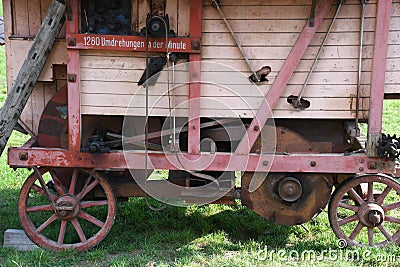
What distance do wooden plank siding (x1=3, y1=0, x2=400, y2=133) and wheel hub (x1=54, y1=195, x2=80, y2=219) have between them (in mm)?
1015

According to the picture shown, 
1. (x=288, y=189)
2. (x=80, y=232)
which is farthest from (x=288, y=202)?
(x=80, y=232)

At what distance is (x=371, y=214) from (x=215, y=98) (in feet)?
6.95

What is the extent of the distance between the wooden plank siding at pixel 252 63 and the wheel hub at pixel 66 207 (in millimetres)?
1015

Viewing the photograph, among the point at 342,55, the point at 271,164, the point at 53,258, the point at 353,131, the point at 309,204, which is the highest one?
the point at 342,55

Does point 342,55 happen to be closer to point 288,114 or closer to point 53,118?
point 288,114

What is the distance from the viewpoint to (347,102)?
18.8ft

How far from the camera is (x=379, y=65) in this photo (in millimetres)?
5559

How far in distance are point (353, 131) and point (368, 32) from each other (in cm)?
103

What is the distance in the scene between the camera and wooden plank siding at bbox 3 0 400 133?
5.61m

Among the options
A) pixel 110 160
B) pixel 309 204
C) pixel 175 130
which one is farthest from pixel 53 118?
pixel 309 204

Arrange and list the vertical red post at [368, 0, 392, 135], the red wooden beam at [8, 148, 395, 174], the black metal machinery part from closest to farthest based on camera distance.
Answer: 1. the vertical red post at [368, 0, 392, 135]
2. the black metal machinery part
3. the red wooden beam at [8, 148, 395, 174]

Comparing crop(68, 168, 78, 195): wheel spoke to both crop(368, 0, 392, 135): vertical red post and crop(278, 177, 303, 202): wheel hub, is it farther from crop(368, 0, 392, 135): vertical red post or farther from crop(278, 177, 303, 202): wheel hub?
crop(368, 0, 392, 135): vertical red post

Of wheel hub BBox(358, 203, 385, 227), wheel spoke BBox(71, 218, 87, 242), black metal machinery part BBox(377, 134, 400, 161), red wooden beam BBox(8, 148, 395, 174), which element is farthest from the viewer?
wheel spoke BBox(71, 218, 87, 242)

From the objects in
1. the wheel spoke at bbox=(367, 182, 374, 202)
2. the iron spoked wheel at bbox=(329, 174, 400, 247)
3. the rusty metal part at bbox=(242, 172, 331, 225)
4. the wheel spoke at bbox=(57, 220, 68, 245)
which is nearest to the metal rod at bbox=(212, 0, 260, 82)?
the rusty metal part at bbox=(242, 172, 331, 225)
